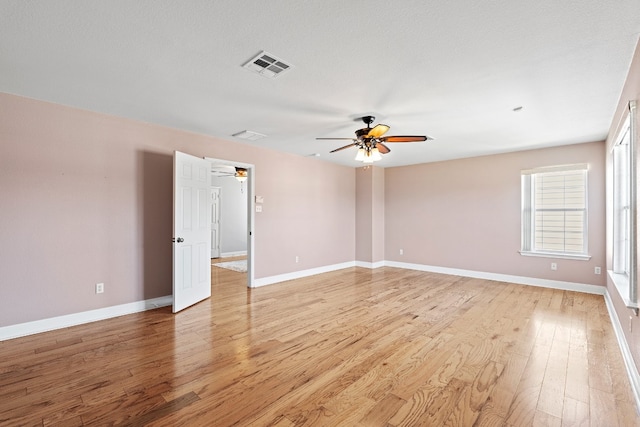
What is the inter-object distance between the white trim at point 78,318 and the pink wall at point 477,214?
524 centimetres

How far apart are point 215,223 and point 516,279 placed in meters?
7.69

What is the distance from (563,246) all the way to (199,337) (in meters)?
5.93

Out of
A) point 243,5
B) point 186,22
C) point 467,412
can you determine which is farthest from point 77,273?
point 467,412

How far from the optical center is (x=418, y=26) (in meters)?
1.93

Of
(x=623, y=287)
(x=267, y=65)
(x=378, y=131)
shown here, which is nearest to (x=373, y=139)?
(x=378, y=131)

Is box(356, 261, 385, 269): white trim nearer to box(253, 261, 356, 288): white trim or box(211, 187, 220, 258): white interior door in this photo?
box(253, 261, 356, 288): white trim

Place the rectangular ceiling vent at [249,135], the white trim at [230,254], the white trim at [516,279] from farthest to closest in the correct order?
the white trim at [230,254] < the white trim at [516,279] < the rectangular ceiling vent at [249,135]

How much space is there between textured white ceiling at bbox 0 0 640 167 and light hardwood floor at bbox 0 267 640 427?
2.49 metres

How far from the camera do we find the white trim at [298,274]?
5387 millimetres

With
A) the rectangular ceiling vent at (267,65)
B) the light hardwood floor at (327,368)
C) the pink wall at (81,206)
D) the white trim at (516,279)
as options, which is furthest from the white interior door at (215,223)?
the rectangular ceiling vent at (267,65)

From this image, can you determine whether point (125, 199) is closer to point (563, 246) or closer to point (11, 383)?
point (11, 383)

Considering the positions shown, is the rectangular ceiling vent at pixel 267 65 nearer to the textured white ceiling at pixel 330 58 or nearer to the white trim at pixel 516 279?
the textured white ceiling at pixel 330 58

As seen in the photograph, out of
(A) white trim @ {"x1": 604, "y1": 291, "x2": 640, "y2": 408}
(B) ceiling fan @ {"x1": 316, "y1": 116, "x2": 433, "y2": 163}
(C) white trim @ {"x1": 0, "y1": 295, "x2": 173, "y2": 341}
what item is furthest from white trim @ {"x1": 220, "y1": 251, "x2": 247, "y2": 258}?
(A) white trim @ {"x1": 604, "y1": 291, "x2": 640, "y2": 408}

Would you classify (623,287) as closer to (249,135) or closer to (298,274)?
(298,274)
